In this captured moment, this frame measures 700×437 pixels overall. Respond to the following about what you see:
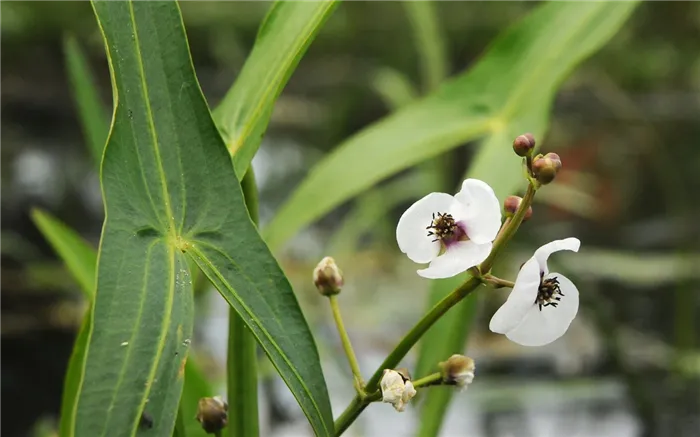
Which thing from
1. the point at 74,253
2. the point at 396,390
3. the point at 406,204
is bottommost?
the point at 396,390

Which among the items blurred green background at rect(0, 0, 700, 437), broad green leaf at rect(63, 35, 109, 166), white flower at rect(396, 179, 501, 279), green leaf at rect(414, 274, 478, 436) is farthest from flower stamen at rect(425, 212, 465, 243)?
blurred green background at rect(0, 0, 700, 437)

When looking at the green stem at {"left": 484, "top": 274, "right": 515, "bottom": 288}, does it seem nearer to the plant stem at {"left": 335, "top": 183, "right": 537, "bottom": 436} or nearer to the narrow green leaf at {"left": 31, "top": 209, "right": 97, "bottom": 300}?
the plant stem at {"left": 335, "top": 183, "right": 537, "bottom": 436}

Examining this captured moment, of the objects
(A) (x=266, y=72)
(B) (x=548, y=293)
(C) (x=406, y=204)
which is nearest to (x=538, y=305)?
(B) (x=548, y=293)

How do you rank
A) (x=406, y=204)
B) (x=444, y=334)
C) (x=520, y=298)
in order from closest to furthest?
1. (x=520, y=298)
2. (x=444, y=334)
3. (x=406, y=204)

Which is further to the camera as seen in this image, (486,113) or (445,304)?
(486,113)

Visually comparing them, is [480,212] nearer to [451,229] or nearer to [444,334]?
[451,229]

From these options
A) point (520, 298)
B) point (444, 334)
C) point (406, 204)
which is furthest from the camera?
point (406, 204)
